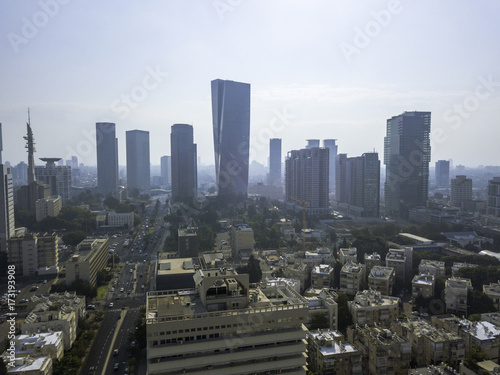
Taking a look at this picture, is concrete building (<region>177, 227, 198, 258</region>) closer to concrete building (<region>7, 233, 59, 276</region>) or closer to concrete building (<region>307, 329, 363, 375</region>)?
concrete building (<region>7, 233, 59, 276</region>)

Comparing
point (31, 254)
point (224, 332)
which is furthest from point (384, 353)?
point (31, 254)

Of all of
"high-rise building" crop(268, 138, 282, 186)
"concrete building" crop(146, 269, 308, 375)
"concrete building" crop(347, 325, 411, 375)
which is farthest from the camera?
"high-rise building" crop(268, 138, 282, 186)

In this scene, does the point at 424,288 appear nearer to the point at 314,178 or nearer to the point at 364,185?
the point at 314,178

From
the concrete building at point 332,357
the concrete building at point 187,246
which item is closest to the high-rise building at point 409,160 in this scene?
the concrete building at point 187,246

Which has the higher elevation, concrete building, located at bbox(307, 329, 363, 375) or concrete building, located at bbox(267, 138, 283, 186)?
concrete building, located at bbox(267, 138, 283, 186)

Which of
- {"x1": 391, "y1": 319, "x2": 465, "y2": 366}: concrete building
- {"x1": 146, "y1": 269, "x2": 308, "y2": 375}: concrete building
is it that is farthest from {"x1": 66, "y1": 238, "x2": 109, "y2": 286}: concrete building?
{"x1": 391, "y1": 319, "x2": 465, "y2": 366}: concrete building

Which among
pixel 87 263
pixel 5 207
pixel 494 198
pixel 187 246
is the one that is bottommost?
pixel 87 263

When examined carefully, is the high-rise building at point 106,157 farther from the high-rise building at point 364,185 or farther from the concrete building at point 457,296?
the concrete building at point 457,296
